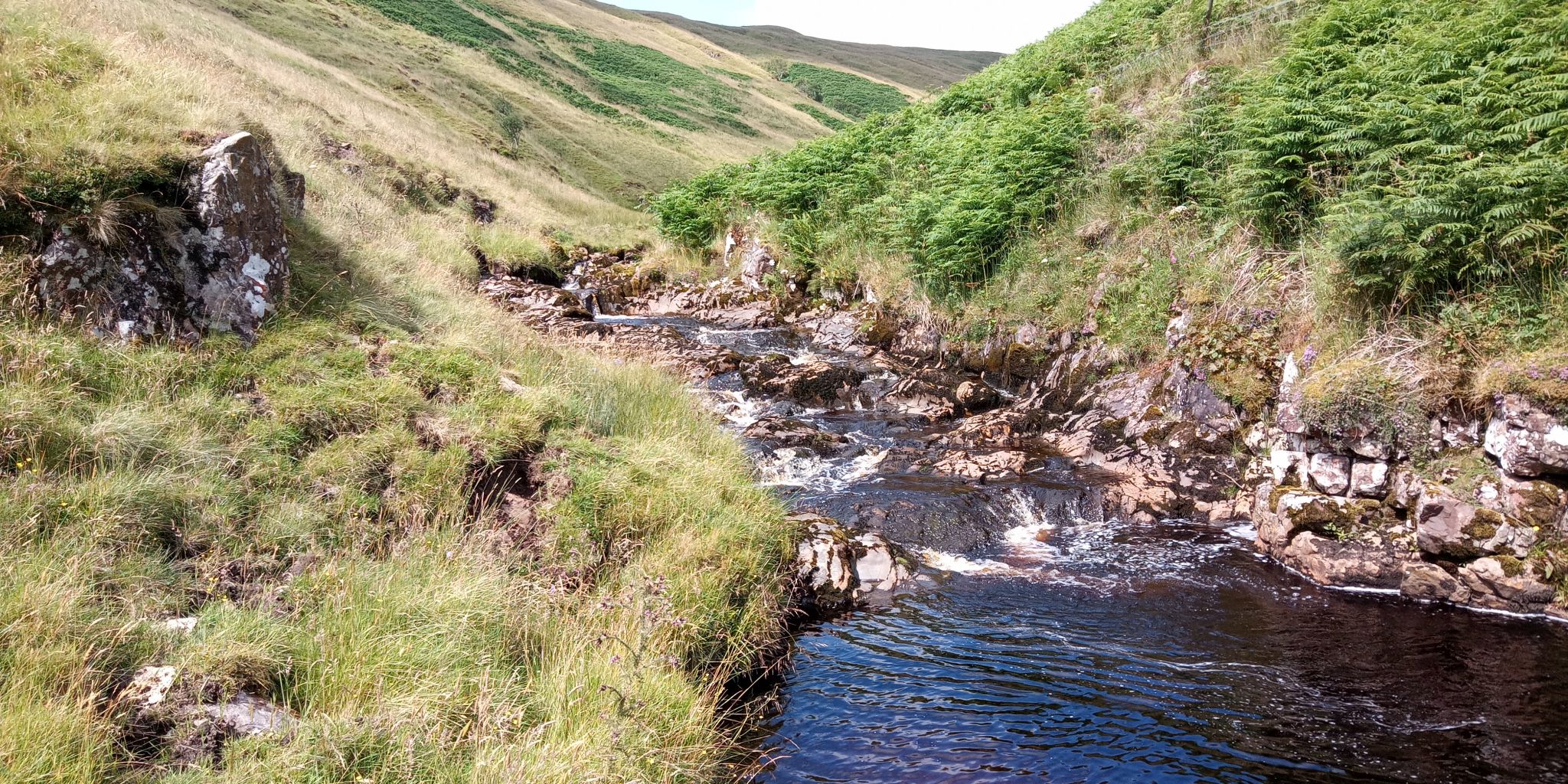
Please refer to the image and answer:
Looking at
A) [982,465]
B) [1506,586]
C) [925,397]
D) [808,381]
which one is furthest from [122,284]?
[1506,586]

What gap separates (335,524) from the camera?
517 cm

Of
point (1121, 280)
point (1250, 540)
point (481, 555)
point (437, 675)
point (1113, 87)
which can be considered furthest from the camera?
point (1113, 87)

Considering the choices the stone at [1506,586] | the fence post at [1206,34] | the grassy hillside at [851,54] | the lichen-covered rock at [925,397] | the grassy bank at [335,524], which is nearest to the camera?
the grassy bank at [335,524]

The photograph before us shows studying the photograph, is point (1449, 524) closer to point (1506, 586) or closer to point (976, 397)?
point (1506, 586)

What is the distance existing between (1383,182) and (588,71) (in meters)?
91.1

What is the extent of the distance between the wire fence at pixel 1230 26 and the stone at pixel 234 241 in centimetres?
1479

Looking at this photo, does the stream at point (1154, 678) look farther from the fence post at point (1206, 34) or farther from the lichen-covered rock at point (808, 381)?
the fence post at point (1206, 34)

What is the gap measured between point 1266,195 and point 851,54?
16753 centimetres

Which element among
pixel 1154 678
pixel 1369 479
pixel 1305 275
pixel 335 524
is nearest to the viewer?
pixel 335 524

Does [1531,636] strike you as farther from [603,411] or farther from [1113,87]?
[1113,87]

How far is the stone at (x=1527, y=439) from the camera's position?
628 cm

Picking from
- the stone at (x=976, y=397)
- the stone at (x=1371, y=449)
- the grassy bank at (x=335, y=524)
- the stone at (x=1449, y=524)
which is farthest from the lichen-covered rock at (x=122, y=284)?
the stone at (x=1449, y=524)

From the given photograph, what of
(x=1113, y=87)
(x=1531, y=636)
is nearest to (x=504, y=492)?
(x=1531, y=636)

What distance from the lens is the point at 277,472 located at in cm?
536
